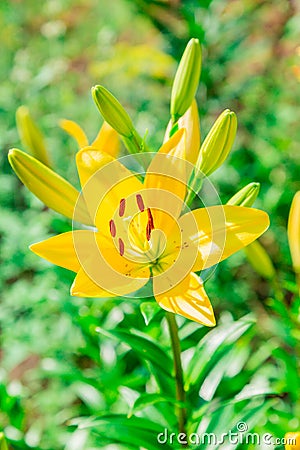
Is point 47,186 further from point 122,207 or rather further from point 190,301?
point 190,301

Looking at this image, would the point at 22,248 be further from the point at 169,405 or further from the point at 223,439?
the point at 223,439

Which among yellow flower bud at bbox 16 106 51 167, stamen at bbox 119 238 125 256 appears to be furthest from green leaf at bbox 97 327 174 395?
yellow flower bud at bbox 16 106 51 167

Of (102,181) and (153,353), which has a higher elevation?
(102,181)

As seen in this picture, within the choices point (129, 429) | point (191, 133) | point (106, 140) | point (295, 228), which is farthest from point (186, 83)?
point (129, 429)

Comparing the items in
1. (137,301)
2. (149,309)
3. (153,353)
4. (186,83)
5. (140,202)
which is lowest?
(137,301)

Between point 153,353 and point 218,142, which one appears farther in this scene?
point 153,353

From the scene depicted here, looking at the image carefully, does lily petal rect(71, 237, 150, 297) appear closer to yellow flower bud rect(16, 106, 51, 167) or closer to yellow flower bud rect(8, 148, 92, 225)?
yellow flower bud rect(8, 148, 92, 225)

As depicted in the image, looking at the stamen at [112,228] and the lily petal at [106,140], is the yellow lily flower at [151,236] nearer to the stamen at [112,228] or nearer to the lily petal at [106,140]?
the stamen at [112,228]

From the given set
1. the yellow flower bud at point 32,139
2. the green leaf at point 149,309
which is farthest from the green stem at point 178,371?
the yellow flower bud at point 32,139
